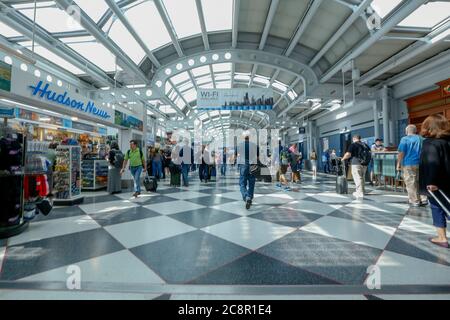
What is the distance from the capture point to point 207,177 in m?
8.22

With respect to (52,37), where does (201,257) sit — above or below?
below

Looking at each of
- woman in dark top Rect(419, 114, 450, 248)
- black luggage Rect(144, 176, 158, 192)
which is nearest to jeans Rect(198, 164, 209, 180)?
black luggage Rect(144, 176, 158, 192)

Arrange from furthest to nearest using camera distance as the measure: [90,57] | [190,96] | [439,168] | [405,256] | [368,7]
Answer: [190,96] < [90,57] < [368,7] < [439,168] < [405,256]

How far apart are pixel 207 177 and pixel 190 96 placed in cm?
682

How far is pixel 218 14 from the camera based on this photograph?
591 centimetres

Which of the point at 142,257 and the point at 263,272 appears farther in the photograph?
the point at 142,257

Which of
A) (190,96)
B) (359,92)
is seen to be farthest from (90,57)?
(359,92)

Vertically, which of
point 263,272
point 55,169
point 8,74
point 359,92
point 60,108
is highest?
point 359,92

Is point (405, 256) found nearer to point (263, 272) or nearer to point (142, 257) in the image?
point (263, 272)

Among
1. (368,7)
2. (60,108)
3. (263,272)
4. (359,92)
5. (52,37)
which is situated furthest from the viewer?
(359,92)

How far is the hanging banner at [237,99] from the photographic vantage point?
892 cm

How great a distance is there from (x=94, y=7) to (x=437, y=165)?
663cm

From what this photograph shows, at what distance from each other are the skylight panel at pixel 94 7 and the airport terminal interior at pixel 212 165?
3 centimetres

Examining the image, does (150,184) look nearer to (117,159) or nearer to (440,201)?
(117,159)
